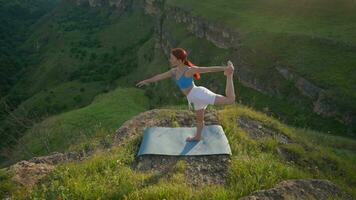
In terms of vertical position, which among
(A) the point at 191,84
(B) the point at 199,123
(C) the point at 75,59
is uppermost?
(A) the point at 191,84

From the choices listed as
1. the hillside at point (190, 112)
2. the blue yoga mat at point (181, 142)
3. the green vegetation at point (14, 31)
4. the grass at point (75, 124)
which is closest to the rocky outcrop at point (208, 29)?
the hillside at point (190, 112)

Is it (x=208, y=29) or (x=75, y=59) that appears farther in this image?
(x=75, y=59)

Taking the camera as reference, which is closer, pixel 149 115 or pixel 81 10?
pixel 149 115

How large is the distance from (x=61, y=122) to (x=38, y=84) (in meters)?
41.5

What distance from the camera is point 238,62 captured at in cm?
3462

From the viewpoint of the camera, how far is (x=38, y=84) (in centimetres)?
7088

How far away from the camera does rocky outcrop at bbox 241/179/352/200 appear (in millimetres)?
8164

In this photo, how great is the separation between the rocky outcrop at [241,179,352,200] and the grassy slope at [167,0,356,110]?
16.6 m

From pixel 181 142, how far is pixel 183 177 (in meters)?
1.60

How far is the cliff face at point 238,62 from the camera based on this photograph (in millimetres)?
25531

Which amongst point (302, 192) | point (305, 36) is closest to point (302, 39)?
point (305, 36)

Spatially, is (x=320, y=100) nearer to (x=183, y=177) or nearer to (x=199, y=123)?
(x=199, y=123)

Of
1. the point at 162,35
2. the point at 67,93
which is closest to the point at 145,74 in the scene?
the point at 162,35

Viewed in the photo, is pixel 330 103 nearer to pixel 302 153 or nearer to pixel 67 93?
pixel 302 153
